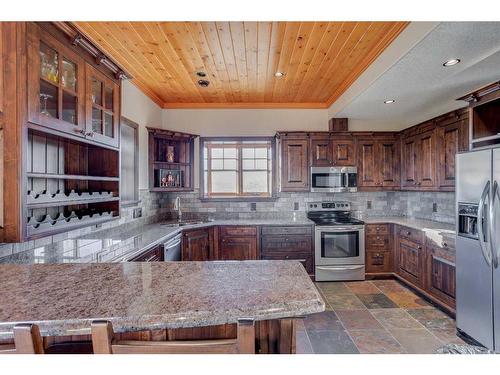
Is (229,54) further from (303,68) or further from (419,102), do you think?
(419,102)

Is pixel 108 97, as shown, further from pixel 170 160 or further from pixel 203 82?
pixel 170 160

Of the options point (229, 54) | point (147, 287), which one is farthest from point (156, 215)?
point (147, 287)

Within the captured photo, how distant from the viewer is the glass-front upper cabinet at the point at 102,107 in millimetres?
1983

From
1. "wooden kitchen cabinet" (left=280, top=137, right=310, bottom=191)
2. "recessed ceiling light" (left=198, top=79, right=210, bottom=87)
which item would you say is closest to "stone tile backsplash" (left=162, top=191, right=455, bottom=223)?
"wooden kitchen cabinet" (left=280, top=137, right=310, bottom=191)

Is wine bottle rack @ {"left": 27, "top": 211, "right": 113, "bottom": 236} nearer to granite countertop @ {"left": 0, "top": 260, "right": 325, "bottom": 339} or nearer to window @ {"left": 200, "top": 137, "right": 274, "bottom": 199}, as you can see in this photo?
granite countertop @ {"left": 0, "top": 260, "right": 325, "bottom": 339}

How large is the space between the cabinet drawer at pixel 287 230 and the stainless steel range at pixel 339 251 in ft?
0.48

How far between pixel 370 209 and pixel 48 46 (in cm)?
458

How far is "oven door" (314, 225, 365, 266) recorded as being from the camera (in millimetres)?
3973

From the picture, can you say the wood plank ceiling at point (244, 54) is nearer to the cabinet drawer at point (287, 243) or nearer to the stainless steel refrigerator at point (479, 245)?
the stainless steel refrigerator at point (479, 245)

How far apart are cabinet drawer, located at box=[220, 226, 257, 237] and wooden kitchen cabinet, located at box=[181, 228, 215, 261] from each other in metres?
0.19

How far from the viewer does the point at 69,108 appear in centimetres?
179

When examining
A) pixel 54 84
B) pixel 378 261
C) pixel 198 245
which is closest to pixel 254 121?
pixel 198 245
